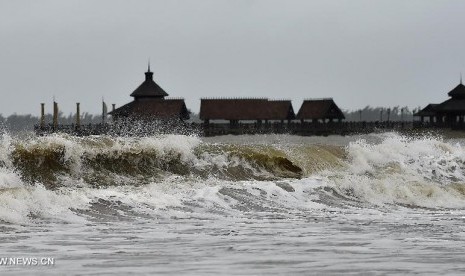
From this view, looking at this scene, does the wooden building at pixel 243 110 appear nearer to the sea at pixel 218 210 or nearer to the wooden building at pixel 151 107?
the wooden building at pixel 151 107

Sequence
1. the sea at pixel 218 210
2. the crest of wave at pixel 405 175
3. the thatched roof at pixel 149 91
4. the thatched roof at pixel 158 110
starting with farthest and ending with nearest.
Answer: the thatched roof at pixel 149 91 → the thatched roof at pixel 158 110 → the crest of wave at pixel 405 175 → the sea at pixel 218 210

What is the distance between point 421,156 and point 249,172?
12.3 m

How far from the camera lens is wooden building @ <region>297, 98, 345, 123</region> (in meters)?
76.9

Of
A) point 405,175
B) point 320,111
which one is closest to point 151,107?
point 320,111

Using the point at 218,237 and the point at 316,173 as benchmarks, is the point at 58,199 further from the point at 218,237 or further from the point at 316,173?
the point at 316,173

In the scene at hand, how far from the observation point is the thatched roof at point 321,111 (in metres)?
76.9

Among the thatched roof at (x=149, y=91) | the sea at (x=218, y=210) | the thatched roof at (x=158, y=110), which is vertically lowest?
the sea at (x=218, y=210)

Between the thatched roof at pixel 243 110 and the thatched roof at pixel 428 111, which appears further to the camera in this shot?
the thatched roof at pixel 428 111

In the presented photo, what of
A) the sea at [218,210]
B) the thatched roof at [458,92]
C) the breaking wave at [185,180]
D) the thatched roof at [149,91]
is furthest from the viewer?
the thatched roof at [458,92]

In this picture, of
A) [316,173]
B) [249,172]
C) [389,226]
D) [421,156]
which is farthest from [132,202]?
[421,156]

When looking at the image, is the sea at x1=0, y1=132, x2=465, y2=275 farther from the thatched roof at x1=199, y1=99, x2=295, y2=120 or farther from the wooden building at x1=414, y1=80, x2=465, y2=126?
the wooden building at x1=414, y1=80, x2=465, y2=126

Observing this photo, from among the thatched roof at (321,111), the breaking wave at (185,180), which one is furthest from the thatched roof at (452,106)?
the breaking wave at (185,180)

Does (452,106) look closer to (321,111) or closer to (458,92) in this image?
(458,92)

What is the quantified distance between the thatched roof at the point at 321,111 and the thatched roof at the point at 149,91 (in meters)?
11.4
